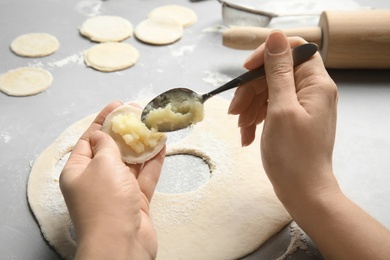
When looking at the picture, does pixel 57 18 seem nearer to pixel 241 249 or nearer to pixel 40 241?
pixel 40 241

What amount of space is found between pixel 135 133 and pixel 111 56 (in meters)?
0.89

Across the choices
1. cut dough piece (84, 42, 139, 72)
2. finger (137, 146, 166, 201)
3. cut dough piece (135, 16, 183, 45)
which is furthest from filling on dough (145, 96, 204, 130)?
cut dough piece (135, 16, 183, 45)

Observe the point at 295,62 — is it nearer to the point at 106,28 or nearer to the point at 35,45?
the point at 106,28

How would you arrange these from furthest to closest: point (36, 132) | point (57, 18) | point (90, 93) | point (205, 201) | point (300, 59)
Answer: point (57, 18)
point (90, 93)
point (36, 132)
point (205, 201)
point (300, 59)

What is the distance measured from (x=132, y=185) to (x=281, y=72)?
528 mm

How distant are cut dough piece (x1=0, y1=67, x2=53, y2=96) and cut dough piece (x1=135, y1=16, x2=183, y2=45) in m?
0.55

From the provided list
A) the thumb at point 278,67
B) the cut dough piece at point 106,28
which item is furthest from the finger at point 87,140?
the cut dough piece at point 106,28

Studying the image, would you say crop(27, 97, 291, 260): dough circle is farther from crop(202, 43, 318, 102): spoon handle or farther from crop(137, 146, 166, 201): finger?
crop(202, 43, 318, 102): spoon handle

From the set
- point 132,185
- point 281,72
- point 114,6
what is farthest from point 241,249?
point 114,6

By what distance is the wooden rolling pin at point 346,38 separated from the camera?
195 centimetres

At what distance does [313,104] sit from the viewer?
1207 mm

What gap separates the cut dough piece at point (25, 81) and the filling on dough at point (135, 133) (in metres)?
0.74

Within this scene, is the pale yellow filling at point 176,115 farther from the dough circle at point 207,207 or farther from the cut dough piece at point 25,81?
the cut dough piece at point 25,81

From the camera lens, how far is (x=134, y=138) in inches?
54.2
